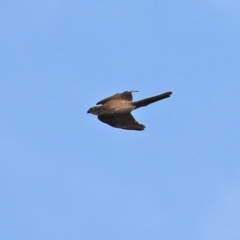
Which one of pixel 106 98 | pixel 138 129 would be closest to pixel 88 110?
pixel 106 98

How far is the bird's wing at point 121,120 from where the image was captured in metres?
18.6

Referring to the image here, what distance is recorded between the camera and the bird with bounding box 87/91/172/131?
1872 cm

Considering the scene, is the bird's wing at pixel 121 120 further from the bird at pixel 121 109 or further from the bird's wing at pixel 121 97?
the bird's wing at pixel 121 97

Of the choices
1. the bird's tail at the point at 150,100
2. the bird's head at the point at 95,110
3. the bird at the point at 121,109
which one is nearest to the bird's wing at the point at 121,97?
the bird at the point at 121,109

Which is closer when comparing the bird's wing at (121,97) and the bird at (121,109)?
the bird at (121,109)

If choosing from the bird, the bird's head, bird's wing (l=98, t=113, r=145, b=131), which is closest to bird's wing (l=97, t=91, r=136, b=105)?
the bird

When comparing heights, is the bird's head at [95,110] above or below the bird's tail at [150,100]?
above

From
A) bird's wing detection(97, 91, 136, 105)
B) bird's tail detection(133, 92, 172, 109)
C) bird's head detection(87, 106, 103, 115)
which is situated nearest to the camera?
bird's tail detection(133, 92, 172, 109)

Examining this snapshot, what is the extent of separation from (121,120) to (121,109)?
0.60m

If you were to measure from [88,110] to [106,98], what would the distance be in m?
1.02

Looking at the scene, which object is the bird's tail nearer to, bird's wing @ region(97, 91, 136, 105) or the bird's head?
bird's wing @ region(97, 91, 136, 105)

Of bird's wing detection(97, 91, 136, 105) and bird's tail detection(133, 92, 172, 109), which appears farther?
bird's wing detection(97, 91, 136, 105)

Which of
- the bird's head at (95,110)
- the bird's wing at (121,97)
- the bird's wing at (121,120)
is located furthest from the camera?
the bird's wing at (121,97)

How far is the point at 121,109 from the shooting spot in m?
19.4
